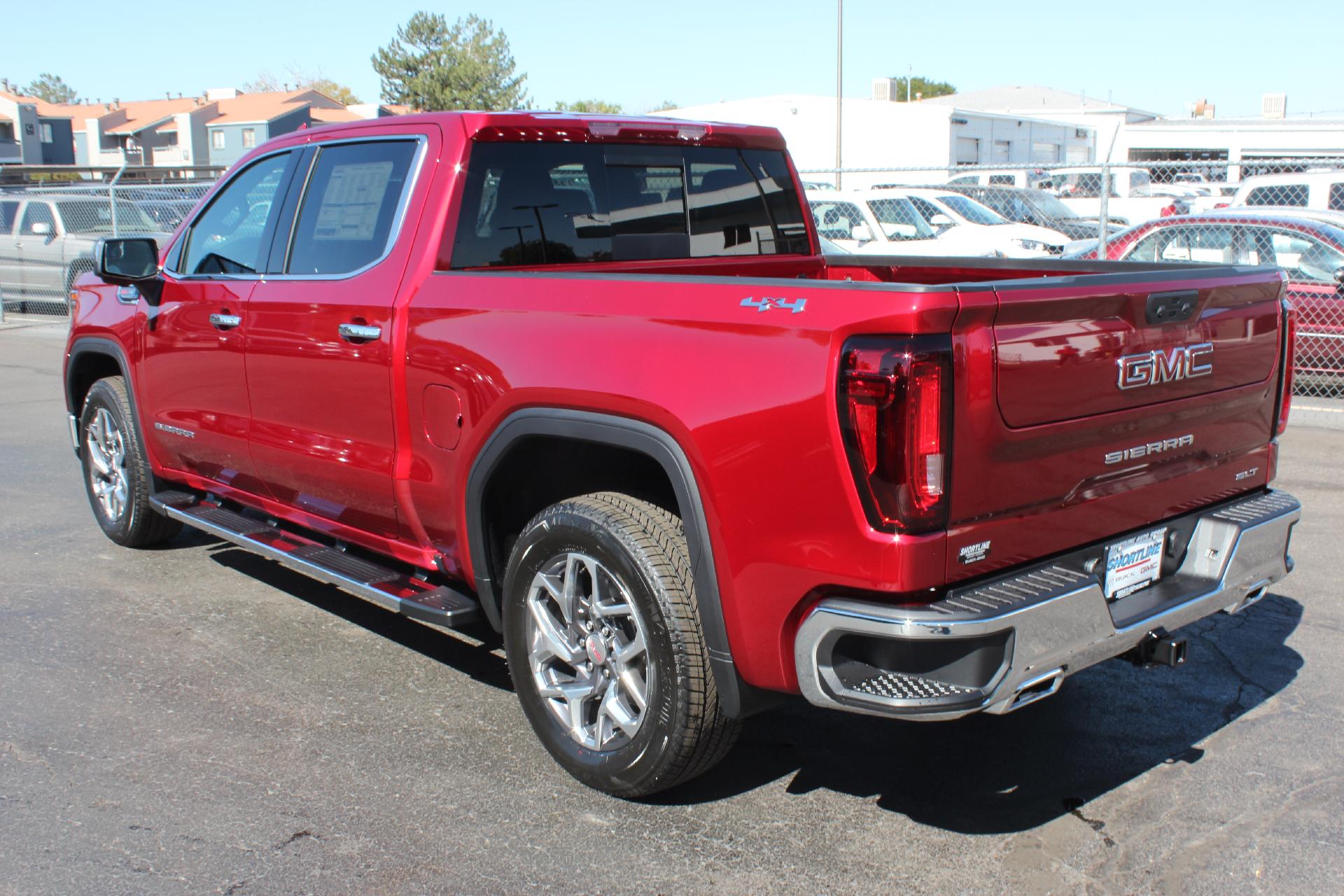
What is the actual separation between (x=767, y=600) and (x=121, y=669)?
2.85m

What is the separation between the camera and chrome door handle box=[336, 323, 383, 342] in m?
4.07

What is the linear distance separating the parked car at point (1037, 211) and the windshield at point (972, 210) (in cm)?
24

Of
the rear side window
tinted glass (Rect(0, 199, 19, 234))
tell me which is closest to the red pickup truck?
the rear side window

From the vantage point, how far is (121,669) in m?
4.60

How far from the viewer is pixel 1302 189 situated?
16.0 metres

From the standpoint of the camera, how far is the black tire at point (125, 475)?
5780mm

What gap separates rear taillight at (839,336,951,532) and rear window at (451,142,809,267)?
178 cm

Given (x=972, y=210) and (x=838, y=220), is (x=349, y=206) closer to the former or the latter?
(x=838, y=220)

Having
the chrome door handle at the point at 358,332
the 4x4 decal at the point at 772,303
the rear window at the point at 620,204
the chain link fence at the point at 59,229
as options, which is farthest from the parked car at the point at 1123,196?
the 4x4 decal at the point at 772,303

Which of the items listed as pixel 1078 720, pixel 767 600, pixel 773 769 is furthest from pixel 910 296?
pixel 1078 720

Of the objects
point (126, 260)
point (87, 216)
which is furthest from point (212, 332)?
point (87, 216)

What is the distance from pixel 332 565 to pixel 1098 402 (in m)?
2.72

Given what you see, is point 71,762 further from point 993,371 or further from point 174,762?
point 993,371

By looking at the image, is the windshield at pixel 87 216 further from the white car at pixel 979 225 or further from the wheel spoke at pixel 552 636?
the wheel spoke at pixel 552 636
